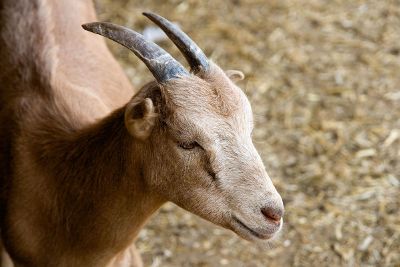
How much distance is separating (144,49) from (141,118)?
0.35 m

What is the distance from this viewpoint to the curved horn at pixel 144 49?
12.6 ft

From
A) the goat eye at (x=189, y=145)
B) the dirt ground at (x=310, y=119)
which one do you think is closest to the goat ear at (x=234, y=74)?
the goat eye at (x=189, y=145)

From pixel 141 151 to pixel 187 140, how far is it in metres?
0.32

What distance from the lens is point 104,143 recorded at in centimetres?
427

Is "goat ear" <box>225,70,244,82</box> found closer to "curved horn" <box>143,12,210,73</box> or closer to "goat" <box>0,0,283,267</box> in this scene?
"goat" <box>0,0,283,267</box>

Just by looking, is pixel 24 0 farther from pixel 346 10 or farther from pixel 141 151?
pixel 346 10

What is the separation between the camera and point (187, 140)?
12.4ft

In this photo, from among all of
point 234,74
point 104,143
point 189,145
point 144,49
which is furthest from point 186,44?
point 104,143

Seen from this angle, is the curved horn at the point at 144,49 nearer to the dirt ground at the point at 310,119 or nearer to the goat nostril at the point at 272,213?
the goat nostril at the point at 272,213

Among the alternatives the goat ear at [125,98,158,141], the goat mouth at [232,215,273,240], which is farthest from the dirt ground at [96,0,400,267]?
the goat ear at [125,98,158,141]

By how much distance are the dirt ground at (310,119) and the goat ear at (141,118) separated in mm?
1390

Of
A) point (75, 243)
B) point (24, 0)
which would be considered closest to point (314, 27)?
point (24, 0)

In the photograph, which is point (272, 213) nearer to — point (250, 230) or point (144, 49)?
point (250, 230)

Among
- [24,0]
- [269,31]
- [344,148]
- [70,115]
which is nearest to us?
[70,115]
